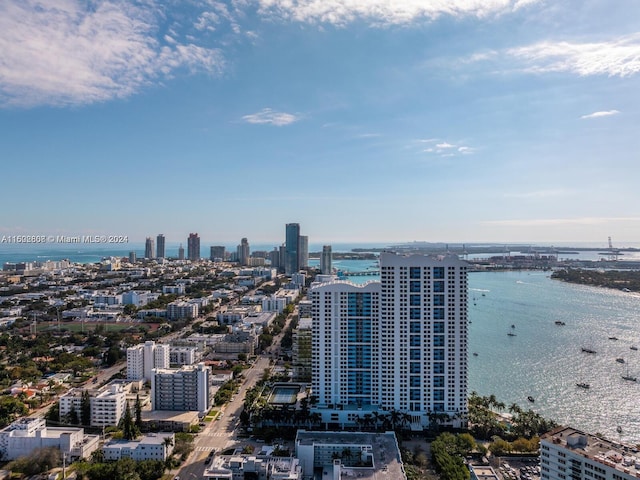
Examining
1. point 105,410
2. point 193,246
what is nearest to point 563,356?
point 105,410

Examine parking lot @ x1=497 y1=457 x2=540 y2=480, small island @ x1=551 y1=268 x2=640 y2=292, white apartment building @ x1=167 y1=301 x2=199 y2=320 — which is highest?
small island @ x1=551 y1=268 x2=640 y2=292

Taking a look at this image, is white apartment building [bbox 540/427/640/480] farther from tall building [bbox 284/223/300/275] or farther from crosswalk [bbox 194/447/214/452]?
tall building [bbox 284/223/300/275]

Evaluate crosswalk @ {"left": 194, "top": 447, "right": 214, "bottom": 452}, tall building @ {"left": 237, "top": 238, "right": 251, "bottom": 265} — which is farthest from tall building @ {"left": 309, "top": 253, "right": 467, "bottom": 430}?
tall building @ {"left": 237, "top": 238, "right": 251, "bottom": 265}

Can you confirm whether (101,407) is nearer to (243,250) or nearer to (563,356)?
(563,356)

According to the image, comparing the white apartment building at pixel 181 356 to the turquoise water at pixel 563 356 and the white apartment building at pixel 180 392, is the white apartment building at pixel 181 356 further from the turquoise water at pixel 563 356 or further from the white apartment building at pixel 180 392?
the turquoise water at pixel 563 356

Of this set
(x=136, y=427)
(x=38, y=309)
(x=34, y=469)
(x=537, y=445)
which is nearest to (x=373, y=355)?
(x=537, y=445)

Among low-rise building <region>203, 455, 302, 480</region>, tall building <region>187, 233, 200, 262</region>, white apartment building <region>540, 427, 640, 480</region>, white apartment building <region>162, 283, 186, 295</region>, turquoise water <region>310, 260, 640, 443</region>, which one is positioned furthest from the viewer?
tall building <region>187, 233, 200, 262</region>
